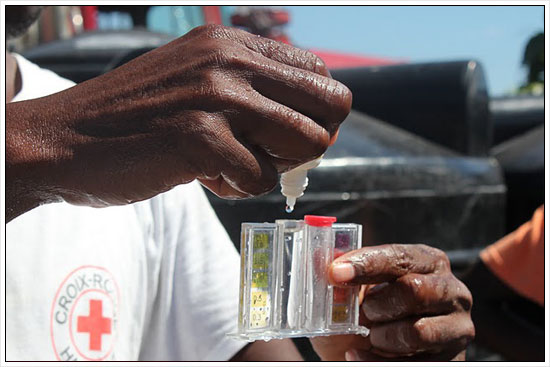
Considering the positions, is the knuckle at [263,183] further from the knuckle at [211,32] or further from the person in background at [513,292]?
the person in background at [513,292]

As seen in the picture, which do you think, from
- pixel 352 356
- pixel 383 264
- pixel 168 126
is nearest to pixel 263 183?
pixel 168 126

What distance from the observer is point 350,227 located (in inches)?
38.7

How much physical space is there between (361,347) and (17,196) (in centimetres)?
54

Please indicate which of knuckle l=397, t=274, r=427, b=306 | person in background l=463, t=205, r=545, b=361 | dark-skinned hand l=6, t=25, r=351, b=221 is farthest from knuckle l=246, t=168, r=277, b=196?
person in background l=463, t=205, r=545, b=361

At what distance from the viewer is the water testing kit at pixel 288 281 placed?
899mm

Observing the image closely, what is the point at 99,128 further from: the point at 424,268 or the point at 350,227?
the point at 424,268

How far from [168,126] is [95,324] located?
486 mm

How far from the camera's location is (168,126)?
2.30ft

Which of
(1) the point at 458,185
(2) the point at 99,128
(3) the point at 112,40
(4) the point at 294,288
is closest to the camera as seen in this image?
(2) the point at 99,128

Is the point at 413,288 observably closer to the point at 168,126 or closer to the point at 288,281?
the point at 288,281

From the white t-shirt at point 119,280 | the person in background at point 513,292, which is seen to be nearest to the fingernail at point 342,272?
the white t-shirt at point 119,280

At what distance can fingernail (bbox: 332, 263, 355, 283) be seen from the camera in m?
0.93

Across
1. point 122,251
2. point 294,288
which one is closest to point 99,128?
point 294,288

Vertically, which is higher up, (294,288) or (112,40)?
(112,40)
